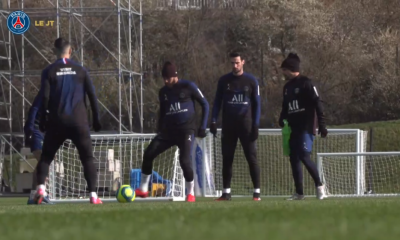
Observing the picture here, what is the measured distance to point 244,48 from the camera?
1569 inches

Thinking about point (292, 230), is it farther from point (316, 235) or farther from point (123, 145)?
point (123, 145)

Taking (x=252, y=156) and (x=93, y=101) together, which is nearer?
(x=93, y=101)

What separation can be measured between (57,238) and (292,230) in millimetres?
1285

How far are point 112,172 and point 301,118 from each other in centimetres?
585

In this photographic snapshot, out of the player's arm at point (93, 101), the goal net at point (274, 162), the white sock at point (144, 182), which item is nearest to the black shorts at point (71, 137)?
the player's arm at point (93, 101)

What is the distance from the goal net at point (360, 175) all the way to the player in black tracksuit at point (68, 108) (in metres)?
7.67

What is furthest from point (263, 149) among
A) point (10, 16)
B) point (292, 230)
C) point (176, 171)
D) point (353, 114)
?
point (292, 230)

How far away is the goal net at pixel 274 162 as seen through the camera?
19.0 m

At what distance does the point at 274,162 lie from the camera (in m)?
21.6

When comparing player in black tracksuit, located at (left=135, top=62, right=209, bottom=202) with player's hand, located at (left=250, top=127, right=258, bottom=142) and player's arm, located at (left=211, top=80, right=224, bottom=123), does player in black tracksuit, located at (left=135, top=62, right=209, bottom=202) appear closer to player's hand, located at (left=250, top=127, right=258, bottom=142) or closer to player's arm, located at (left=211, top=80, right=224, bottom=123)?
player's arm, located at (left=211, top=80, right=224, bottom=123)

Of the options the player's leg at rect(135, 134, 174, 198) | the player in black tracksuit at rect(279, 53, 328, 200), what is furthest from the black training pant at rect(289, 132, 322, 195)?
the player's leg at rect(135, 134, 174, 198)

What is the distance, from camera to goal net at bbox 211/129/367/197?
749 inches

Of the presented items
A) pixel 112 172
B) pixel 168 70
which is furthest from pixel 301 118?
pixel 112 172

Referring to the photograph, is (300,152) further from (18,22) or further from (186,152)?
(18,22)
